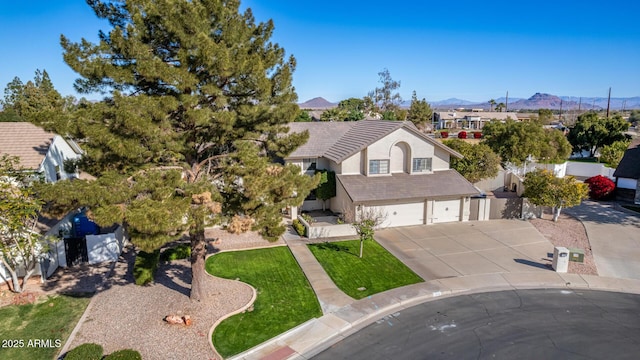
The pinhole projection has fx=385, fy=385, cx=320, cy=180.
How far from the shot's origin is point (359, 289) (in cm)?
1788

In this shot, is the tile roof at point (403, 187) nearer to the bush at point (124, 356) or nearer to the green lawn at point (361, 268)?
the green lawn at point (361, 268)

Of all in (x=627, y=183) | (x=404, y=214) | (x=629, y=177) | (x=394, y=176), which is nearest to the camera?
(x=404, y=214)

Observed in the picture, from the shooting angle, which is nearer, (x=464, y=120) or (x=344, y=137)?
(x=344, y=137)

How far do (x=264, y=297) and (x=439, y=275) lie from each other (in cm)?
886

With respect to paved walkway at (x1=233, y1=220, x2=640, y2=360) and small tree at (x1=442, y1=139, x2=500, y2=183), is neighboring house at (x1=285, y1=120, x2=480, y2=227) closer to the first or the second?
paved walkway at (x1=233, y1=220, x2=640, y2=360)

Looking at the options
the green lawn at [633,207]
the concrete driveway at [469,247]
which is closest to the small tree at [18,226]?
the concrete driveway at [469,247]

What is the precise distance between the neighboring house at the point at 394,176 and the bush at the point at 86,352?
16.5 metres

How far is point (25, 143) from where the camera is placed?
68.6ft

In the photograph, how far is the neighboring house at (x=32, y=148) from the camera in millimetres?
19984

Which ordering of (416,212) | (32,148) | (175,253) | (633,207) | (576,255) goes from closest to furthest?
(32,148) < (175,253) < (576,255) < (416,212) < (633,207)

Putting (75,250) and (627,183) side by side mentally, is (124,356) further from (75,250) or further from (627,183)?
(627,183)

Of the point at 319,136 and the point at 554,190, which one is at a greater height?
the point at 319,136

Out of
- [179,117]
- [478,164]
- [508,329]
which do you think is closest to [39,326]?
[179,117]

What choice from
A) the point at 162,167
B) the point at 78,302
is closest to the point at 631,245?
the point at 162,167
